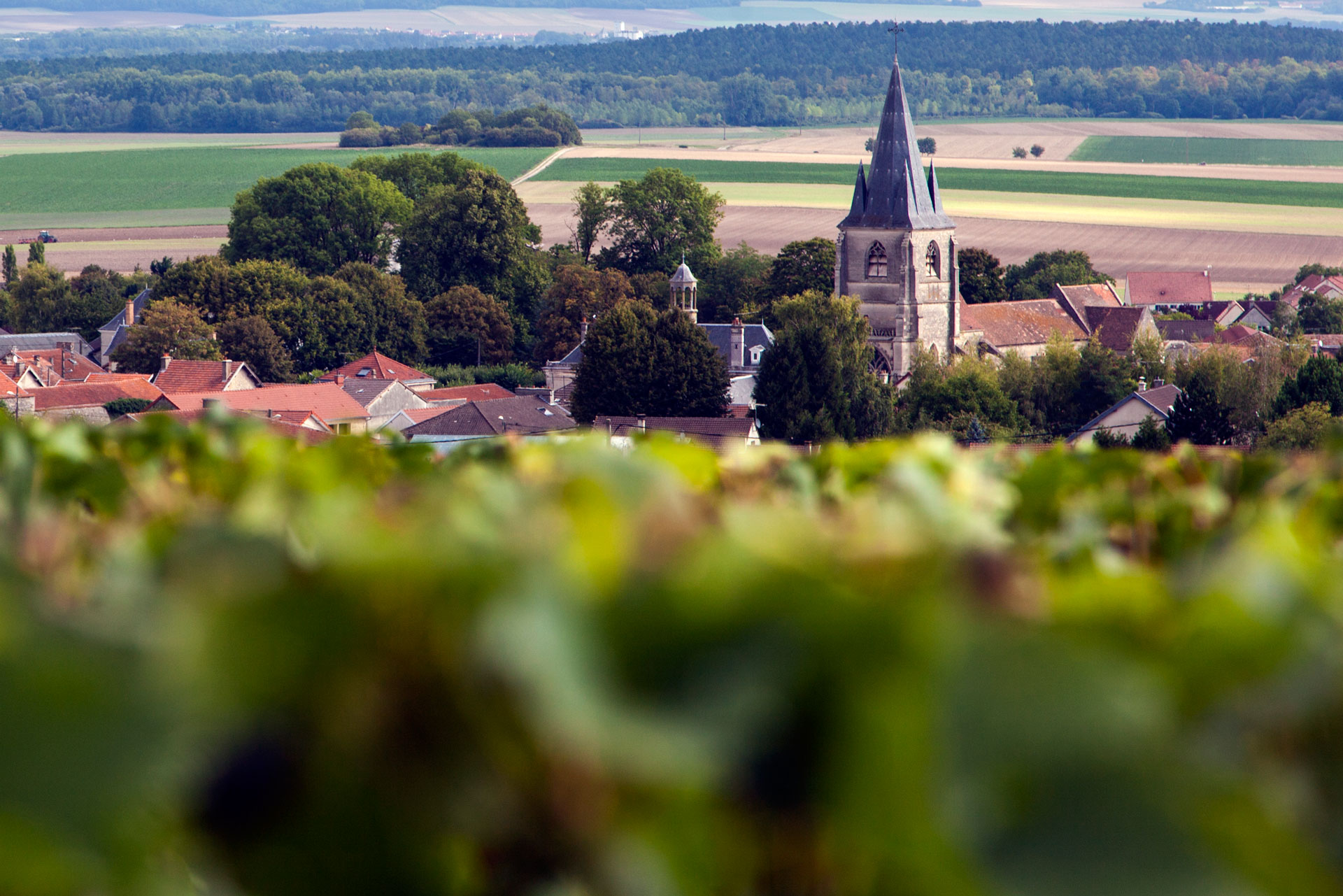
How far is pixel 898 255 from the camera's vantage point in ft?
232

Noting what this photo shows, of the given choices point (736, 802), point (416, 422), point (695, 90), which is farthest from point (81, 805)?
point (695, 90)

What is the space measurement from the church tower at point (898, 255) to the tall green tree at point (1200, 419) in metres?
21.3

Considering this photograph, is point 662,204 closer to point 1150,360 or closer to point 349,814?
point 1150,360

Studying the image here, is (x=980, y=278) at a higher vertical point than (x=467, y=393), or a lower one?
higher

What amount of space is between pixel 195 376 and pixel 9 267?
39868 mm

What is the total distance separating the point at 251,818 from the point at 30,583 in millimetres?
332

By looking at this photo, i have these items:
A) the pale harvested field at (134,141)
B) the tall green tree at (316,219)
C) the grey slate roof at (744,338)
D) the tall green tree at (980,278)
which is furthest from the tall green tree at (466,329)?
the pale harvested field at (134,141)

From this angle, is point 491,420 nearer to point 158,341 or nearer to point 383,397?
point 383,397

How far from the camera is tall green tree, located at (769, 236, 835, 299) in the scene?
257ft

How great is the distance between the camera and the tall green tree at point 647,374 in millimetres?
55531

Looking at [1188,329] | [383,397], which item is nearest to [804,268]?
[1188,329]

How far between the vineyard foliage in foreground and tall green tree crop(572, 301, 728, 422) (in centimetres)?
5365

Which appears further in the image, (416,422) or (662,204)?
(662,204)

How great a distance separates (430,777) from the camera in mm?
1328
